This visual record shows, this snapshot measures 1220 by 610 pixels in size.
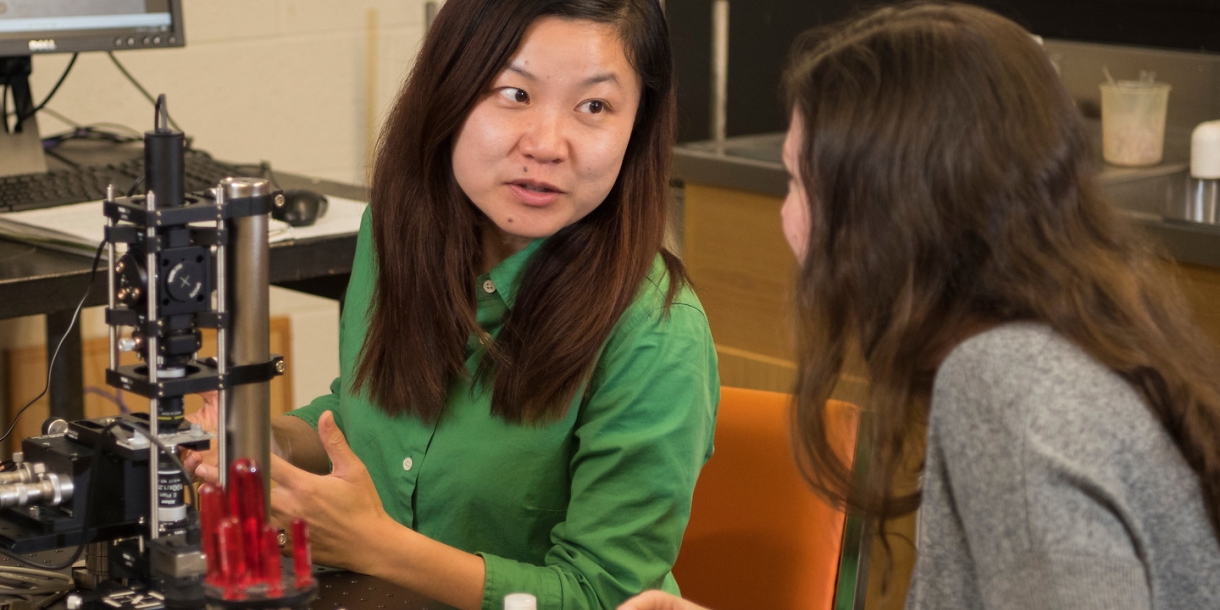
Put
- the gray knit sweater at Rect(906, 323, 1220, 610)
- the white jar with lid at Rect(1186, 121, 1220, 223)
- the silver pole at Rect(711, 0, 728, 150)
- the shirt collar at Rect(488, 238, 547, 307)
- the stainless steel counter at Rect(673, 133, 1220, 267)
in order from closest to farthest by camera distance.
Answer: the gray knit sweater at Rect(906, 323, 1220, 610) → the shirt collar at Rect(488, 238, 547, 307) → the stainless steel counter at Rect(673, 133, 1220, 267) → the white jar with lid at Rect(1186, 121, 1220, 223) → the silver pole at Rect(711, 0, 728, 150)

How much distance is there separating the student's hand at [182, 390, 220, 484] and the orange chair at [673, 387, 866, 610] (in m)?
0.53

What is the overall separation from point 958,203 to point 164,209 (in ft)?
1.65

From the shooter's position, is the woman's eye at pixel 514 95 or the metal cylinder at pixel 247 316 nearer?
the metal cylinder at pixel 247 316

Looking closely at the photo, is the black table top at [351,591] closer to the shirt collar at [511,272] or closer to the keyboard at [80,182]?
the shirt collar at [511,272]

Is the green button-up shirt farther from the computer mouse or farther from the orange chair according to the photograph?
the computer mouse

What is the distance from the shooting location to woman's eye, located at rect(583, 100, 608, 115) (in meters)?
1.27

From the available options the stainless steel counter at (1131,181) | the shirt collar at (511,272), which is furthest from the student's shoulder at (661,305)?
the stainless steel counter at (1131,181)

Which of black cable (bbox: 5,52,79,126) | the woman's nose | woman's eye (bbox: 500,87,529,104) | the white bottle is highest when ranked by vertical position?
woman's eye (bbox: 500,87,529,104)

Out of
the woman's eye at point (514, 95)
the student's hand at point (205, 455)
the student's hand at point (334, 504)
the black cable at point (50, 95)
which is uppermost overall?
the woman's eye at point (514, 95)

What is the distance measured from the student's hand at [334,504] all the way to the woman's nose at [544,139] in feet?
1.06

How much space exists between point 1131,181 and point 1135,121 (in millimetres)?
135

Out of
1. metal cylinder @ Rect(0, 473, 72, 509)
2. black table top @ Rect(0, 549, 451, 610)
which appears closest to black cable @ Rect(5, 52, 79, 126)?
black table top @ Rect(0, 549, 451, 610)

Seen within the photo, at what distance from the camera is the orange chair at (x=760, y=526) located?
1.36 m

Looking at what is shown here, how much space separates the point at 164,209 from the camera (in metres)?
0.83
